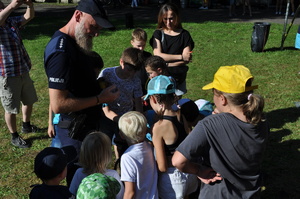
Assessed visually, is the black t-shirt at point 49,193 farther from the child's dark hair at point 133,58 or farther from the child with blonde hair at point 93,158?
the child's dark hair at point 133,58

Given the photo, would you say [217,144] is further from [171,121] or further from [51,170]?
[51,170]

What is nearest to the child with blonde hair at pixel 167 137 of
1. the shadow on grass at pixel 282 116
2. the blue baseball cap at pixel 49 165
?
the blue baseball cap at pixel 49 165

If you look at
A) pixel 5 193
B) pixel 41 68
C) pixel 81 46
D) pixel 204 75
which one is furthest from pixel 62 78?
pixel 41 68

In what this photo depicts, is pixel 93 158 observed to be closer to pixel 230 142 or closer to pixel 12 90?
pixel 230 142

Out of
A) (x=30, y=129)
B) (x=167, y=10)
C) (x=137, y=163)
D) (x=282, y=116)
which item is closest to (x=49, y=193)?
(x=137, y=163)

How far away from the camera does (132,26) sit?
14.3 m

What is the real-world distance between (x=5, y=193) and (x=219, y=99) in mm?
3057

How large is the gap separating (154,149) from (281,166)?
2.22 metres

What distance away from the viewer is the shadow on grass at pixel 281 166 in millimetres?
4107

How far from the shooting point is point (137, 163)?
9.84 ft

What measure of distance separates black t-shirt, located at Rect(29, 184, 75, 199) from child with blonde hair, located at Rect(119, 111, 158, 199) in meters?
0.53

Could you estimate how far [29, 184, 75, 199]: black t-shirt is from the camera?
2.54 metres

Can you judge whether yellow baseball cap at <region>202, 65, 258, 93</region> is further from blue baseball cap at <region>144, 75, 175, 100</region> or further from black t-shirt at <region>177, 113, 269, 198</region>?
blue baseball cap at <region>144, 75, 175, 100</region>

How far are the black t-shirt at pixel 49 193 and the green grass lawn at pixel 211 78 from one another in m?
1.76
